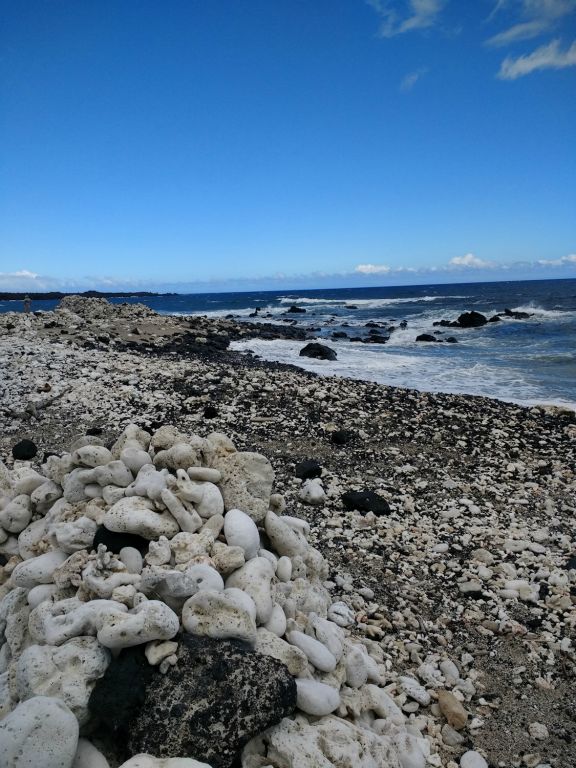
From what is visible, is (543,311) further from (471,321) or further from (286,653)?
(286,653)

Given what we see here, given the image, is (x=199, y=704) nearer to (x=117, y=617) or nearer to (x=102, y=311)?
(x=117, y=617)

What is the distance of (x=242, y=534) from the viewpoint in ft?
13.3

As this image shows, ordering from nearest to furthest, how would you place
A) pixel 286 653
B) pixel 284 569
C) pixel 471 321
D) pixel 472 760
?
1. pixel 286 653
2. pixel 472 760
3. pixel 284 569
4. pixel 471 321

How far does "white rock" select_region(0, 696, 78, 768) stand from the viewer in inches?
93.4

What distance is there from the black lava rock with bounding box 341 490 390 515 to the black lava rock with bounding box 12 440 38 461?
5065 millimetres

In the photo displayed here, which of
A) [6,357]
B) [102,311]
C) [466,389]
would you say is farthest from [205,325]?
[466,389]

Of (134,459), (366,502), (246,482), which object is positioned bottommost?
(366,502)

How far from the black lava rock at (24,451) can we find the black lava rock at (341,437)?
16.3ft

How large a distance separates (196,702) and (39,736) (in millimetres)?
773

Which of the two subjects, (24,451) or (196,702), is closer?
(196,702)

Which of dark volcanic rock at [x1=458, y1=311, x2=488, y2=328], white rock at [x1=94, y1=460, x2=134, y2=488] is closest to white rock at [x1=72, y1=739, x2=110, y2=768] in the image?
white rock at [x1=94, y1=460, x2=134, y2=488]

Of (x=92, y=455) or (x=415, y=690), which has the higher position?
(x=92, y=455)

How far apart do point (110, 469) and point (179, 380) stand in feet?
30.2

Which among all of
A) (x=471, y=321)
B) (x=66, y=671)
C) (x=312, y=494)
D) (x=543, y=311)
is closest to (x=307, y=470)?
(x=312, y=494)
